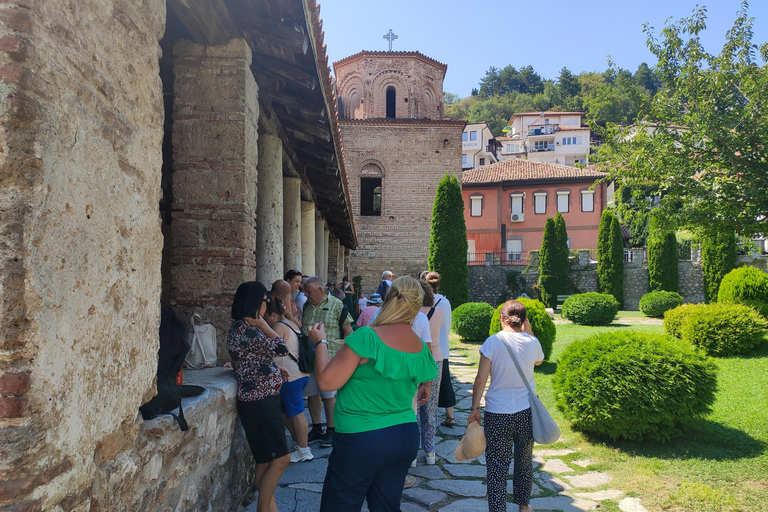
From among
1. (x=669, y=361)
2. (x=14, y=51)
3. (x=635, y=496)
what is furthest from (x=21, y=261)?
(x=669, y=361)

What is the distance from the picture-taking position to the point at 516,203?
117ft

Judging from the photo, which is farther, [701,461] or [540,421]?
[701,461]

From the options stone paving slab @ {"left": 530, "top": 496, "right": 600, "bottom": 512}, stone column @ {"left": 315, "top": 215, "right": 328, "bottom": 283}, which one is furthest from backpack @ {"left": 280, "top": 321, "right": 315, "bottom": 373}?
stone column @ {"left": 315, "top": 215, "right": 328, "bottom": 283}

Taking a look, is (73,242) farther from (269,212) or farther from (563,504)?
(269,212)

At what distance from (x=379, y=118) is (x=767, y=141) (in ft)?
71.5

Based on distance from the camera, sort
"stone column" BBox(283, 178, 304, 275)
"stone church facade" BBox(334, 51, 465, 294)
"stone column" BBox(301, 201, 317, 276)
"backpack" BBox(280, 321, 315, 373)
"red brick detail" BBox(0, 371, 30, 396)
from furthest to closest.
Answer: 1. "stone church facade" BBox(334, 51, 465, 294)
2. "stone column" BBox(301, 201, 317, 276)
3. "stone column" BBox(283, 178, 304, 275)
4. "backpack" BBox(280, 321, 315, 373)
5. "red brick detail" BBox(0, 371, 30, 396)

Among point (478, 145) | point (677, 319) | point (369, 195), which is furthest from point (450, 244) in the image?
point (478, 145)

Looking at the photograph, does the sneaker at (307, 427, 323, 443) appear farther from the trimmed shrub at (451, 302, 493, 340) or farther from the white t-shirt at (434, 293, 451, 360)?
the trimmed shrub at (451, 302, 493, 340)

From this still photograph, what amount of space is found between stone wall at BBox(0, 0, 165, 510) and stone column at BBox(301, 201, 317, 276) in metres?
A: 7.73

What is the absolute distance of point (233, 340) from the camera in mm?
3363

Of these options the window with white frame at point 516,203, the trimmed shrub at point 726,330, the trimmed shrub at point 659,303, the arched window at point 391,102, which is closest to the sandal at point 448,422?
the trimmed shrub at point 726,330

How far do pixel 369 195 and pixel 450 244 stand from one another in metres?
7.15

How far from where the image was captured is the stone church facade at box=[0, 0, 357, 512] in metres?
1.55

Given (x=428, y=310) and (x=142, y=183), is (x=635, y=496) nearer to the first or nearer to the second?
(x=428, y=310)
